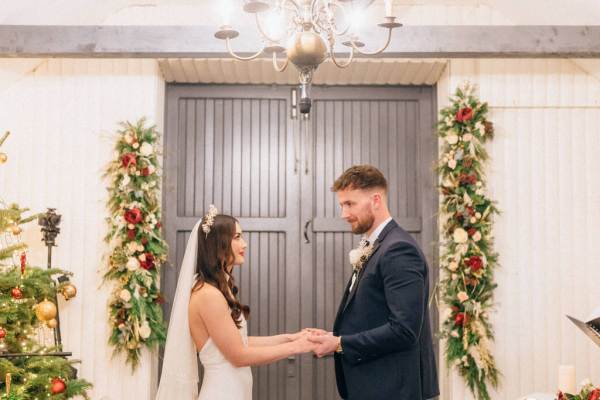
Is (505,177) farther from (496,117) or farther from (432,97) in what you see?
(432,97)

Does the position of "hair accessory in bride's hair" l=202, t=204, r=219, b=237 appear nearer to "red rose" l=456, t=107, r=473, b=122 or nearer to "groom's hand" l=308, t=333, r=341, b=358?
"groom's hand" l=308, t=333, r=341, b=358

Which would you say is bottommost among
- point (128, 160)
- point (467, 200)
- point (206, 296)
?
point (206, 296)

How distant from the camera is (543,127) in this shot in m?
4.79

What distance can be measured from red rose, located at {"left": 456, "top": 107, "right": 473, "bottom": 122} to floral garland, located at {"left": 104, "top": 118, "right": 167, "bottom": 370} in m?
2.06

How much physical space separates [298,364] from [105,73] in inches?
98.6

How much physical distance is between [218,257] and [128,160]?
5.30ft

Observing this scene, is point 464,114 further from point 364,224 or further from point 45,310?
point 45,310

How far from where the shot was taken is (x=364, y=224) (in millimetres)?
3123

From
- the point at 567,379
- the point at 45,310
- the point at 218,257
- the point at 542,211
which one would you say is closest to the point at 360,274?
the point at 218,257

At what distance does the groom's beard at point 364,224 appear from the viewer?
311 centimetres

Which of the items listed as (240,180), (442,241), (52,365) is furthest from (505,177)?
(52,365)

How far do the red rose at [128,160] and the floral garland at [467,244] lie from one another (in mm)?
2067

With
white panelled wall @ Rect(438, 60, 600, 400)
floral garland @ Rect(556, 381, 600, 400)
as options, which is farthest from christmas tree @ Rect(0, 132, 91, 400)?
white panelled wall @ Rect(438, 60, 600, 400)

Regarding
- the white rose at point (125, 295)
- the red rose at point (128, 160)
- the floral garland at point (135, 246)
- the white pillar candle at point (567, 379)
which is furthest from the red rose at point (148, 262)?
the white pillar candle at point (567, 379)
